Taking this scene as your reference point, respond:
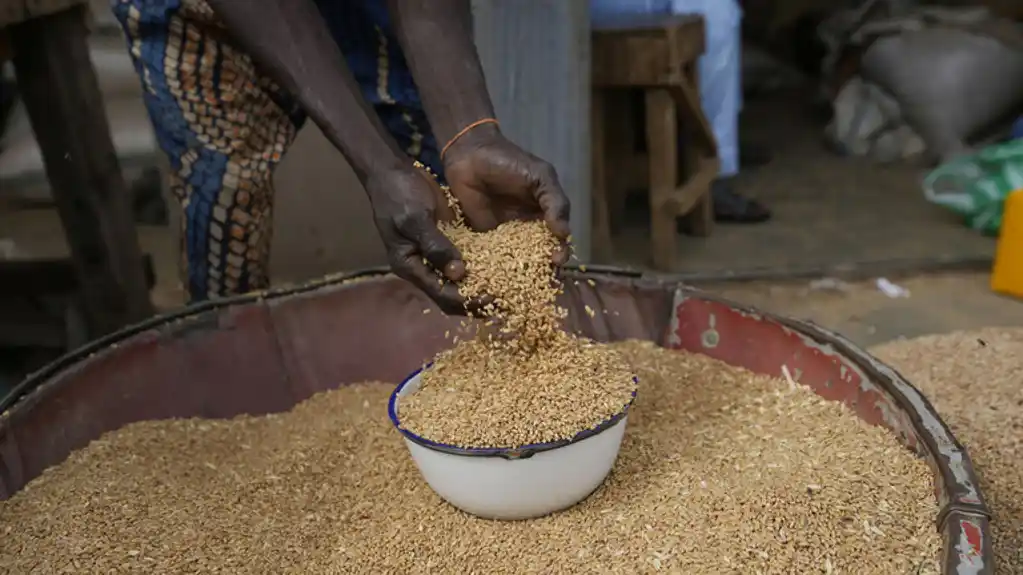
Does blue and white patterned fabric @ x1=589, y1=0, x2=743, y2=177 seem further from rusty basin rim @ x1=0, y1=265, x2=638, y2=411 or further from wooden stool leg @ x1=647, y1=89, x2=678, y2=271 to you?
rusty basin rim @ x1=0, y1=265, x2=638, y2=411

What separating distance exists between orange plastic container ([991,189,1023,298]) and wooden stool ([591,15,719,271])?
3.04ft

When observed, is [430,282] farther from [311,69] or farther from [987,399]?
[987,399]

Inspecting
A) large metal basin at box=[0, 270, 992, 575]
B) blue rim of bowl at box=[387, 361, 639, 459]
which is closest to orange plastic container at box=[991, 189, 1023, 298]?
large metal basin at box=[0, 270, 992, 575]

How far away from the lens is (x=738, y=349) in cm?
176

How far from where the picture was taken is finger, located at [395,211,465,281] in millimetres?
1317

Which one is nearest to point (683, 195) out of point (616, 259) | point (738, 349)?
point (616, 259)

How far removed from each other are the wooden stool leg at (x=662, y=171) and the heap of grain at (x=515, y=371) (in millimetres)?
1640

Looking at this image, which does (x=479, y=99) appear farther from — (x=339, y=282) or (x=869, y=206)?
(x=869, y=206)

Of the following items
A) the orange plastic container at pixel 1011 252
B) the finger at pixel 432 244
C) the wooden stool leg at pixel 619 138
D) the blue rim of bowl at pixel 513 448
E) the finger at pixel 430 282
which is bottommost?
the orange plastic container at pixel 1011 252

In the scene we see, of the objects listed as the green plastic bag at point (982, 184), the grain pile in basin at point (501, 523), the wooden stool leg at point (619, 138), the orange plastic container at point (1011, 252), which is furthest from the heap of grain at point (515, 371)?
the green plastic bag at point (982, 184)

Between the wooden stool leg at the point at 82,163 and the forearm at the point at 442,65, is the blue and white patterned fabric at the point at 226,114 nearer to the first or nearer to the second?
the forearm at the point at 442,65

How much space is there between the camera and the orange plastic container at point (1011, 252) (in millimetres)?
2672

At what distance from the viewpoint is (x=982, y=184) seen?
325 cm

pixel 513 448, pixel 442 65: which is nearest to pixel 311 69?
pixel 442 65
